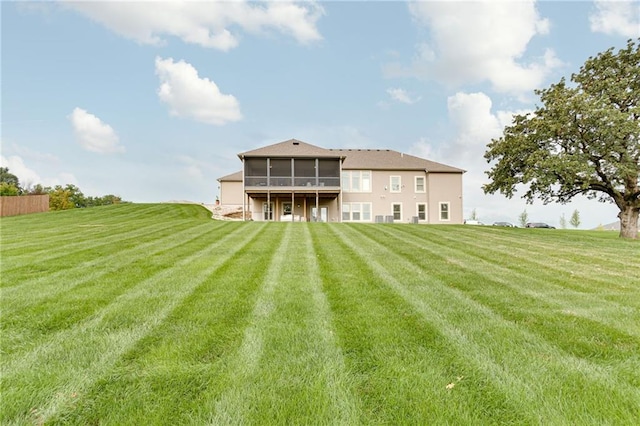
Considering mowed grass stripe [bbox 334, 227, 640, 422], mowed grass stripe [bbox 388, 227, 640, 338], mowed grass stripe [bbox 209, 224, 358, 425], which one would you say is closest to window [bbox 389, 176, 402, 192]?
mowed grass stripe [bbox 388, 227, 640, 338]

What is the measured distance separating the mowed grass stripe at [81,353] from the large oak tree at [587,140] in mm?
15574

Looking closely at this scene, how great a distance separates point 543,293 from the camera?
16.1 feet

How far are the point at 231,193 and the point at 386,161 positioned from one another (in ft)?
46.1

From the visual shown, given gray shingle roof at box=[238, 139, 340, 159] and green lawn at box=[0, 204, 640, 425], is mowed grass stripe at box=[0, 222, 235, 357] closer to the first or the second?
green lawn at box=[0, 204, 640, 425]

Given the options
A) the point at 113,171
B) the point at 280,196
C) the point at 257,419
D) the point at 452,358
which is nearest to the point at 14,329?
the point at 257,419

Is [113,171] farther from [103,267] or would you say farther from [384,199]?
[103,267]

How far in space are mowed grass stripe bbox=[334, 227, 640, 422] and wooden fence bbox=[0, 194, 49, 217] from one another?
27932mm

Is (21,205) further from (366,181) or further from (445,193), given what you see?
(445,193)

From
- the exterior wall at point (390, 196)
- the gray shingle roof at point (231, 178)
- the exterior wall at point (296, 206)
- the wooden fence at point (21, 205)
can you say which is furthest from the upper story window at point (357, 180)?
the wooden fence at point (21, 205)

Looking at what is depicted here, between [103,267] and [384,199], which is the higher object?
[384,199]

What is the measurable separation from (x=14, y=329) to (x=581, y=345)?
5.84m

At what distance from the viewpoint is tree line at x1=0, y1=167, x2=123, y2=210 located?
36625 millimetres

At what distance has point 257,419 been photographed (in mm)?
1995

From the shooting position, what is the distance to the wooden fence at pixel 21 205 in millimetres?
21156
